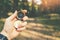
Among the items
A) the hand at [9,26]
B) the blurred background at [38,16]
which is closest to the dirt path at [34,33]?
the blurred background at [38,16]

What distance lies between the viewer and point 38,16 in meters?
2.26

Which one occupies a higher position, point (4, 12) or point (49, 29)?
point (4, 12)

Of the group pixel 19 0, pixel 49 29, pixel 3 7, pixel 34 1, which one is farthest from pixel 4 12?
pixel 49 29

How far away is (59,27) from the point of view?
7.32ft

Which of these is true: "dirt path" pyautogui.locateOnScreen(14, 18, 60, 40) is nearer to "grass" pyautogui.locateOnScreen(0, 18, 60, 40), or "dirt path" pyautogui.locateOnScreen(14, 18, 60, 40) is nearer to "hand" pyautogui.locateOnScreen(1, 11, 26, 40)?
"grass" pyautogui.locateOnScreen(0, 18, 60, 40)

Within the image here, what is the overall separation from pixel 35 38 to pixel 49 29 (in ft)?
0.64

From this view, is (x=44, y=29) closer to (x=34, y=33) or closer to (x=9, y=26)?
(x=34, y=33)

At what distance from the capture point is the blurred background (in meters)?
2.22

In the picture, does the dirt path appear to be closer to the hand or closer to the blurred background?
the blurred background

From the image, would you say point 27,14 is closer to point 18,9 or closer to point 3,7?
point 18,9

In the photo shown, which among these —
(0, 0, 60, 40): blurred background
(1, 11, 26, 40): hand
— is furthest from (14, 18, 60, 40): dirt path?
(1, 11, 26, 40): hand

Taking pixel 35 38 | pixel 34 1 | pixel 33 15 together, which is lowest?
pixel 35 38

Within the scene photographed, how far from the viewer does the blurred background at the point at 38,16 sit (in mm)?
2225

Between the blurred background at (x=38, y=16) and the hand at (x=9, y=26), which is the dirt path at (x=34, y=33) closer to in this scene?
the blurred background at (x=38, y=16)
